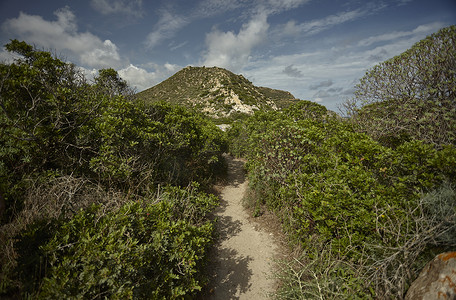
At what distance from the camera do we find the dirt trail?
189 inches

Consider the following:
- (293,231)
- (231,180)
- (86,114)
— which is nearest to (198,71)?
(231,180)

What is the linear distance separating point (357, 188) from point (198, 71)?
4843 cm

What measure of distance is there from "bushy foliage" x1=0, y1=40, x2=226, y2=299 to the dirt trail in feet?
3.28

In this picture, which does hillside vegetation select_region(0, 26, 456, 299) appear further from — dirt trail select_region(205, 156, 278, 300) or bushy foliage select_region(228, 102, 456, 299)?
dirt trail select_region(205, 156, 278, 300)

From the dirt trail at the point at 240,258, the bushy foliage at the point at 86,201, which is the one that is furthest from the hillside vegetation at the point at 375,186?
the bushy foliage at the point at 86,201

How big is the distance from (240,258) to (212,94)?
110ft

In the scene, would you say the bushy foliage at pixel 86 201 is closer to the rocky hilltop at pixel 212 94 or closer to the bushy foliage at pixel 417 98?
the bushy foliage at pixel 417 98

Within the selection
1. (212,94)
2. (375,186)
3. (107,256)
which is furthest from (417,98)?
(212,94)

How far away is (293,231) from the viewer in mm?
5750

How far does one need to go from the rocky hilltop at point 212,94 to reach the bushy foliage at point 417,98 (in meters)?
23.7

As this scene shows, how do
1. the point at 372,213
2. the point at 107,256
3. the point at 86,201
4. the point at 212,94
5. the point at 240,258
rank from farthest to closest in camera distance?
the point at 212,94
the point at 240,258
the point at 86,201
the point at 372,213
the point at 107,256

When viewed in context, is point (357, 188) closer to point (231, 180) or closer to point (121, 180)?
point (121, 180)

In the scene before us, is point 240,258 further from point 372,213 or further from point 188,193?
point 372,213

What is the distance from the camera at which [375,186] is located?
4.07m
